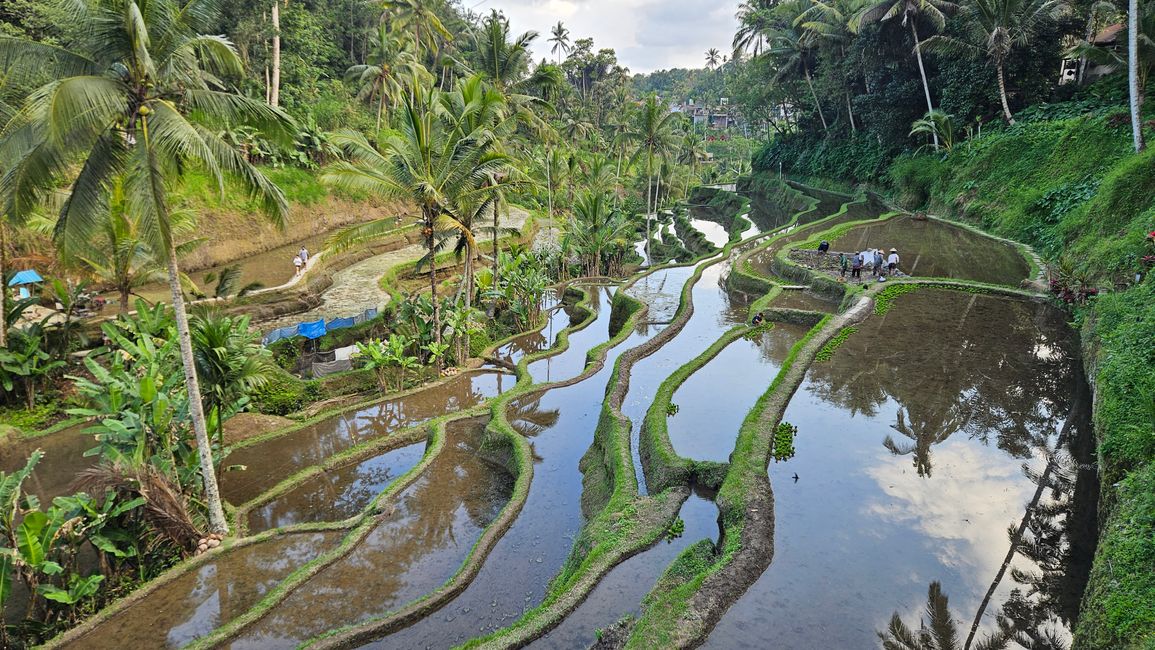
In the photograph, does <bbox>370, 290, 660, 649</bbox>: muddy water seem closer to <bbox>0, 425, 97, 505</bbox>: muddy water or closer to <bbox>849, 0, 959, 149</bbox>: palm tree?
<bbox>0, 425, 97, 505</bbox>: muddy water

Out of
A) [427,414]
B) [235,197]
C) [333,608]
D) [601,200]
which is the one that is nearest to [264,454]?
[427,414]

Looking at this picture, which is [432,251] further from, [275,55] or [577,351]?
[275,55]

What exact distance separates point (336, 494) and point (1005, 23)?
3321cm

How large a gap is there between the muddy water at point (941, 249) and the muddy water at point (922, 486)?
5559 millimetres

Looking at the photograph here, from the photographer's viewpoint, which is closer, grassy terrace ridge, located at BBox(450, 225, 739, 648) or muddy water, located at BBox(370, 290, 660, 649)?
grassy terrace ridge, located at BBox(450, 225, 739, 648)

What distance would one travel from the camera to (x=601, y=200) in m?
27.8

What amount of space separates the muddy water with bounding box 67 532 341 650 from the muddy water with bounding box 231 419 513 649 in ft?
2.18

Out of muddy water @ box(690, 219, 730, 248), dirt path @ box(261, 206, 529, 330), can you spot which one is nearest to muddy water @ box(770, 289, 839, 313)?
dirt path @ box(261, 206, 529, 330)

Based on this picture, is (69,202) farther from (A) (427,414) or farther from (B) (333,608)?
(A) (427,414)

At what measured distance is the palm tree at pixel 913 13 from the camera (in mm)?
32375

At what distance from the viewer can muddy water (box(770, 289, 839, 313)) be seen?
770 inches

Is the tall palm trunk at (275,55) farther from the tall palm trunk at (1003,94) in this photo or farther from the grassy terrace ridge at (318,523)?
the tall palm trunk at (1003,94)

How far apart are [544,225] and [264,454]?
1317 inches

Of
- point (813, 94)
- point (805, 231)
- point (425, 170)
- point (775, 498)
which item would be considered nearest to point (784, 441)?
point (775, 498)
